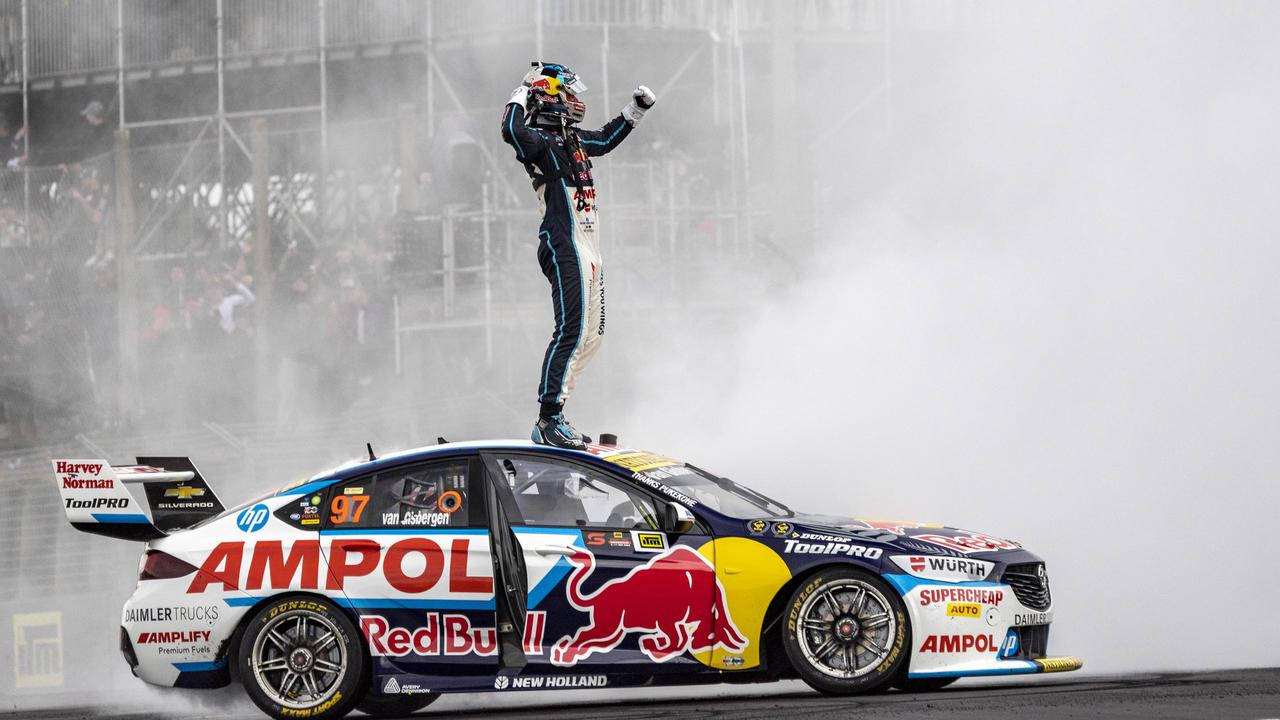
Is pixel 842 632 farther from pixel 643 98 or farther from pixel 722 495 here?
pixel 643 98

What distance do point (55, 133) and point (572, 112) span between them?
15.4 metres

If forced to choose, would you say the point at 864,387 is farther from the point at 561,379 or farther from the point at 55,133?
the point at 55,133

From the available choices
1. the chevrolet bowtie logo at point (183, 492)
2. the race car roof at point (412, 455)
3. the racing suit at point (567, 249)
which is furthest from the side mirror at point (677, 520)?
the chevrolet bowtie logo at point (183, 492)

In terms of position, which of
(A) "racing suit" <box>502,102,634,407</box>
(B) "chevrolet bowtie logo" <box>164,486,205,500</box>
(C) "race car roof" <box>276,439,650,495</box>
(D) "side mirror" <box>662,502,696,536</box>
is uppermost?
(A) "racing suit" <box>502,102,634,407</box>

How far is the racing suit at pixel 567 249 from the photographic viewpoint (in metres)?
8.05

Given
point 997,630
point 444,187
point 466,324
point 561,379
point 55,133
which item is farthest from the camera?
point 55,133

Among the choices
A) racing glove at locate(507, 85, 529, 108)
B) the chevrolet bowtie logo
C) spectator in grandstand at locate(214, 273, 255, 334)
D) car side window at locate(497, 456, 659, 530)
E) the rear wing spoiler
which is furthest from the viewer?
spectator in grandstand at locate(214, 273, 255, 334)

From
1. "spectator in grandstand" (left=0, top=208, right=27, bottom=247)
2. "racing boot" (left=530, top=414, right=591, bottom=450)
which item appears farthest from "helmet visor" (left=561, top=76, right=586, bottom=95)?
"spectator in grandstand" (left=0, top=208, right=27, bottom=247)

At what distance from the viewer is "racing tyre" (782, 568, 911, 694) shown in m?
6.60

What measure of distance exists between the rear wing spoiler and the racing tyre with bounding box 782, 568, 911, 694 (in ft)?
8.79

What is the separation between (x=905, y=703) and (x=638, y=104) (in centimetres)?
344

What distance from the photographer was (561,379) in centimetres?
807

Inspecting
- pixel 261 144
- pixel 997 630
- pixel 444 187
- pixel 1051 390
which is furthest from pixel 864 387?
pixel 261 144

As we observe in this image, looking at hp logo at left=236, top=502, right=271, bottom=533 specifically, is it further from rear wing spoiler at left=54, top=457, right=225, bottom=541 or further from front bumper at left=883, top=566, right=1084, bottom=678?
front bumper at left=883, top=566, right=1084, bottom=678
